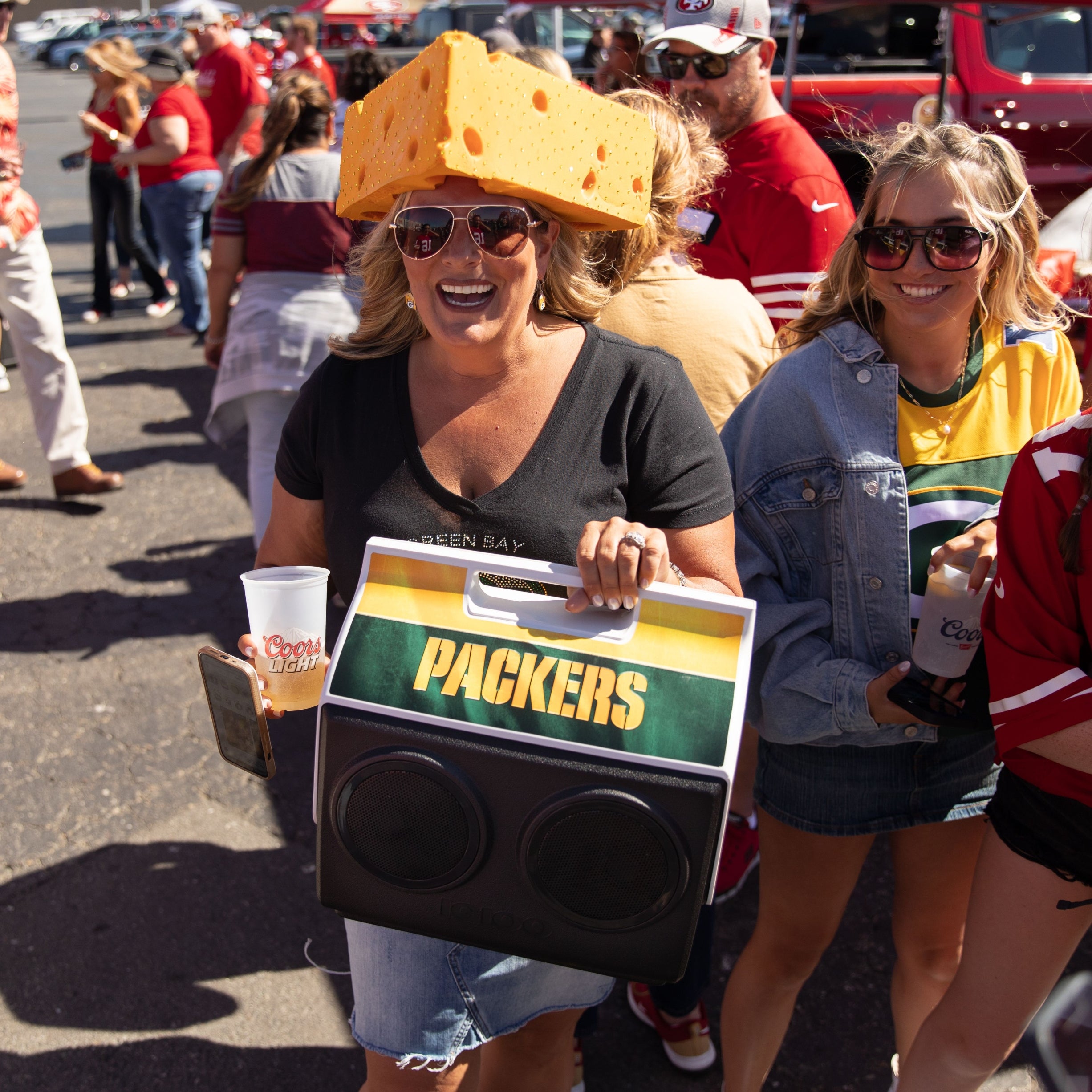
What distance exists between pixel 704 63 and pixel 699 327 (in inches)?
54.4

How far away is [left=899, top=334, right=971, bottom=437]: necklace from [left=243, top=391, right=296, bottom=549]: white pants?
2.43 meters

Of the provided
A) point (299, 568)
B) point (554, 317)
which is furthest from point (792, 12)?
point (299, 568)

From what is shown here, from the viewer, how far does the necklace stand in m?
1.97

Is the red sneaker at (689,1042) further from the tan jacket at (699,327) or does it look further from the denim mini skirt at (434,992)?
the tan jacket at (699,327)

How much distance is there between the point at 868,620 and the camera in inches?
77.9

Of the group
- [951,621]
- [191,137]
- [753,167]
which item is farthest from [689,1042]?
[191,137]

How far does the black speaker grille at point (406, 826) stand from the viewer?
1.38 meters

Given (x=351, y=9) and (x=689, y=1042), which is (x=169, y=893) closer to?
(x=689, y=1042)

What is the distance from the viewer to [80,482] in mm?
5316

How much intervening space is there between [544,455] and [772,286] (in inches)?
57.6

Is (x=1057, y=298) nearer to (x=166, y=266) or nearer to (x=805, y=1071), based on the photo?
(x=805, y=1071)

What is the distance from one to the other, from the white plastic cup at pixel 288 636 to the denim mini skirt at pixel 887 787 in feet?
2.98

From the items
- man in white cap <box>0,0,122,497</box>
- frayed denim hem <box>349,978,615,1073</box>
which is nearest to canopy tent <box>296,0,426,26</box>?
man in white cap <box>0,0,122,497</box>

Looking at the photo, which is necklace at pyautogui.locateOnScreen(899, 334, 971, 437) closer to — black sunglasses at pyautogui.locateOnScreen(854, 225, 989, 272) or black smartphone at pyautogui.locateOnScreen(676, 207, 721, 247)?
black sunglasses at pyautogui.locateOnScreen(854, 225, 989, 272)
